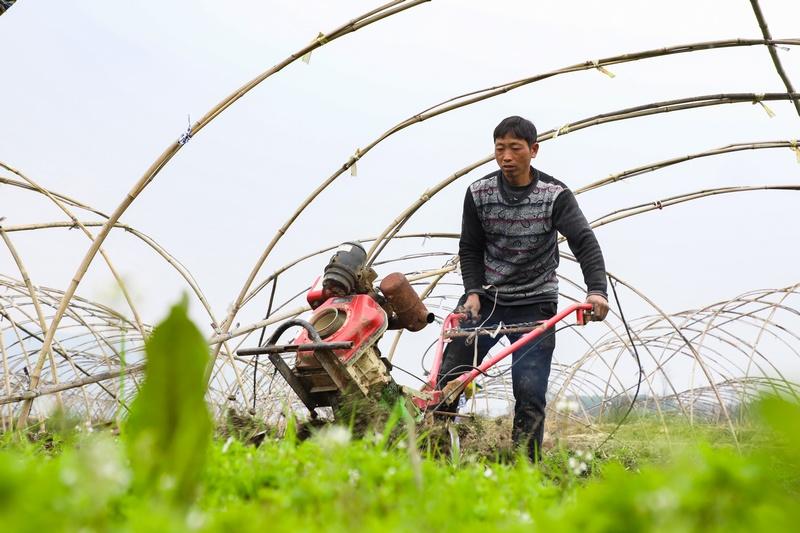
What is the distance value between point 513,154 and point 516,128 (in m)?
0.16

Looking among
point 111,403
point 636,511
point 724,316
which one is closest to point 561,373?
point 724,316

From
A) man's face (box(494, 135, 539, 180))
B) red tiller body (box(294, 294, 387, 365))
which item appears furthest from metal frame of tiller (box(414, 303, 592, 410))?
man's face (box(494, 135, 539, 180))

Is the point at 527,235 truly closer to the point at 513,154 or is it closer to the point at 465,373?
the point at 513,154

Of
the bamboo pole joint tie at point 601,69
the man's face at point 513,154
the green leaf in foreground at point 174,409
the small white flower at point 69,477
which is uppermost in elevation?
the bamboo pole joint tie at point 601,69

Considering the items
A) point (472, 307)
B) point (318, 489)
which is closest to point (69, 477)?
point (318, 489)

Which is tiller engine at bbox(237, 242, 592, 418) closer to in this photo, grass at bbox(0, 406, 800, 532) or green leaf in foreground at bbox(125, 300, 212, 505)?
grass at bbox(0, 406, 800, 532)

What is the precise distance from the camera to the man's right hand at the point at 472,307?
5.96m

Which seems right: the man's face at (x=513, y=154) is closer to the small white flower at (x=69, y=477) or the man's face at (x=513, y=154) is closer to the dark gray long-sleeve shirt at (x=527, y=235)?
the dark gray long-sleeve shirt at (x=527, y=235)

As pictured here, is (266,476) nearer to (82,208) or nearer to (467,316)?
(467,316)

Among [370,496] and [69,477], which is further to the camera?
[370,496]

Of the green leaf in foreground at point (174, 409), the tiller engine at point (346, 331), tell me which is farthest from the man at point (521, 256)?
the green leaf in foreground at point (174, 409)

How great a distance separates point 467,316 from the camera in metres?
5.95

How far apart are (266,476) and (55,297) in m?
7.58

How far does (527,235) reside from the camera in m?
5.91
